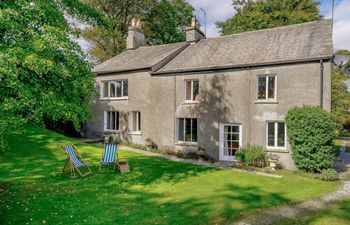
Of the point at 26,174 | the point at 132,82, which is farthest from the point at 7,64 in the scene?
the point at 132,82

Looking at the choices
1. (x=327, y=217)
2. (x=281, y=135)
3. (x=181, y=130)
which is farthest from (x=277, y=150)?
(x=327, y=217)

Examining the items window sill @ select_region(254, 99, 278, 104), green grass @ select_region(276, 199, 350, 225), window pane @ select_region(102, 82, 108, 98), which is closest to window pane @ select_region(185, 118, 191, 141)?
window sill @ select_region(254, 99, 278, 104)

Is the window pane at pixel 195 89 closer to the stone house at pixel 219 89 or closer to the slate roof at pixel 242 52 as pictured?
the stone house at pixel 219 89

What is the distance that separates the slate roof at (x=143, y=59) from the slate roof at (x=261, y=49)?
810 mm

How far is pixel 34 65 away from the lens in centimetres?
730

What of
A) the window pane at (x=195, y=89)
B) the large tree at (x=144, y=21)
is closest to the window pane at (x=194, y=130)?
the window pane at (x=195, y=89)

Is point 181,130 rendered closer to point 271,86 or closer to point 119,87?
point 271,86

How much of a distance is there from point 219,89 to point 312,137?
22.7 ft

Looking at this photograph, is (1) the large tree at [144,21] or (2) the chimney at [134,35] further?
(1) the large tree at [144,21]

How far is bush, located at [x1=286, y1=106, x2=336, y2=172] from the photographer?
46.6ft

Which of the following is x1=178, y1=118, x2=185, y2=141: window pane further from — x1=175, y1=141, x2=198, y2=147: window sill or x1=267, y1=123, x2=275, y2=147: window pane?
x1=267, y1=123, x2=275, y2=147: window pane

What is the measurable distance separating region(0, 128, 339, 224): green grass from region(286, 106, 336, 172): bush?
1104 millimetres

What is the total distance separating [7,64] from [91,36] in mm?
36707

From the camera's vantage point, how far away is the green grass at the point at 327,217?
8406 mm
